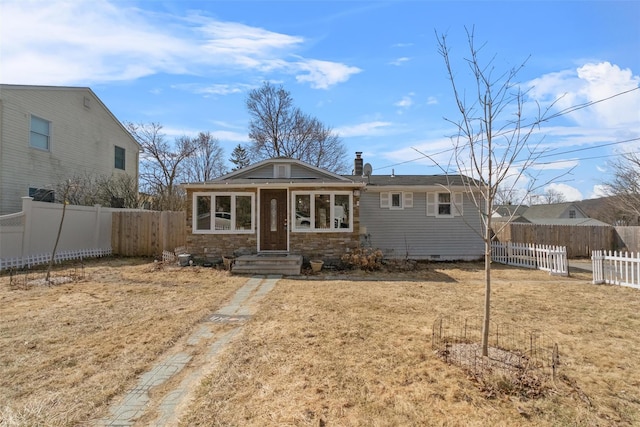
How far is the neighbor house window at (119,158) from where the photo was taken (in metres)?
19.0

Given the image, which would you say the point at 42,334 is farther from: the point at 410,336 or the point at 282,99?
the point at 282,99

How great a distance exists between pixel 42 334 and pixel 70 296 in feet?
9.01

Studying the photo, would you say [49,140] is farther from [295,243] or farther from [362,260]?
→ [362,260]

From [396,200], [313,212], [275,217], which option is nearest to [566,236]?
[396,200]

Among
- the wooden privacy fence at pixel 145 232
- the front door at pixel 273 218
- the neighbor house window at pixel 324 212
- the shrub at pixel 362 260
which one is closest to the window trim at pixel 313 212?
the neighbor house window at pixel 324 212

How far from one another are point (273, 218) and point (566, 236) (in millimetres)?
14442

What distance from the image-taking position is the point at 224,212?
38.7ft

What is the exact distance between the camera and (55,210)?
1180 centimetres

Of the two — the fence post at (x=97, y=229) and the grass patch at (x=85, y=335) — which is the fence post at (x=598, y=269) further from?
the fence post at (x=97, y=229)

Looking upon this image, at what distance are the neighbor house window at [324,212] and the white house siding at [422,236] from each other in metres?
2.44

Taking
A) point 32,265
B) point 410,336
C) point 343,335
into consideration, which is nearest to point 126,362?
point 343,335

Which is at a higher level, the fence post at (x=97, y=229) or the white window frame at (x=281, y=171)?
the white window frame at (x=281, y=171)

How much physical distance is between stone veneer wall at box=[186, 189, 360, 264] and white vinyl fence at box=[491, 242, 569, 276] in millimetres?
6112

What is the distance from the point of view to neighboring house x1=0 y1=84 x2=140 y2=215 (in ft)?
42.8
